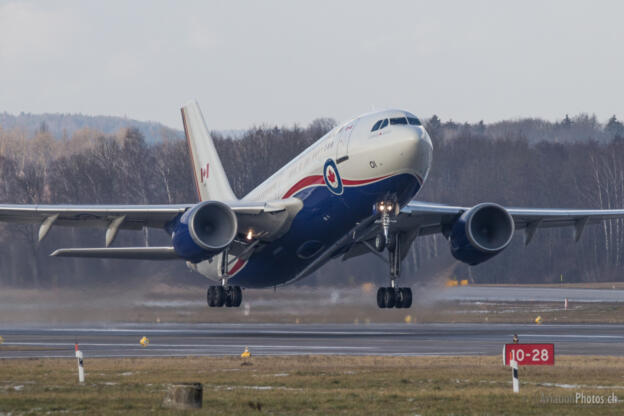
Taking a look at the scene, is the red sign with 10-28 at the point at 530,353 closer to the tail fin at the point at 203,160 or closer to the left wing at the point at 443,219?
the left wing at the point at 443,219

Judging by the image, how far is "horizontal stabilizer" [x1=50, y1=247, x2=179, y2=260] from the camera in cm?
4209

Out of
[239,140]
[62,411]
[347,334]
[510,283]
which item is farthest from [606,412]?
[239,140]

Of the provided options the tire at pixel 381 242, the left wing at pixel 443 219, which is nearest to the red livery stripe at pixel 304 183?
the left wing at pixel 443 219

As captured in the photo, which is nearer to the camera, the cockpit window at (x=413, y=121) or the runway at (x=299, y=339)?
the cockpit window at (x=413, y=121)

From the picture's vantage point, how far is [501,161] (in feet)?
373

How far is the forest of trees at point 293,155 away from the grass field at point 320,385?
20110mm

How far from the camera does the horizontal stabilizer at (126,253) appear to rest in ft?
138

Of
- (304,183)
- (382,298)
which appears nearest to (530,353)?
(304,183)

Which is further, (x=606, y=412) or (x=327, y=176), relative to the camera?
(x=327, y=176)

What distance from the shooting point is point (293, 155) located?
10275cm

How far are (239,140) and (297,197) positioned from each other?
7247 cm

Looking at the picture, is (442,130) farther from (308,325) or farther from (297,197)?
(297,197)

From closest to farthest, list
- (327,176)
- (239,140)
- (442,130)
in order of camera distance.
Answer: (327,176) < (239,140) < (442,130)

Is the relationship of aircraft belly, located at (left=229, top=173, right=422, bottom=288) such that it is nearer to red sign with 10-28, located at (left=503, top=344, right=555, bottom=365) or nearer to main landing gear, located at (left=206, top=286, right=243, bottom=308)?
main landing gear, located at (left=206, top=286, right=243, bottom=308)
